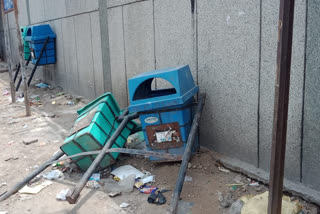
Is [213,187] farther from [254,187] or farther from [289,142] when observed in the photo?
[289,142]

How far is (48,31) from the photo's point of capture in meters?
9.58

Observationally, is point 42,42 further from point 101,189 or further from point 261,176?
point 261,176

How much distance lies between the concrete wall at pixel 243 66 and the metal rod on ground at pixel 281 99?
91 centimetres

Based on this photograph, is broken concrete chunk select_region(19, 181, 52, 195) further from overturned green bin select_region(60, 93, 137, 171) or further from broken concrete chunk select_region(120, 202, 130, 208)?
broken concrete chunk select_region(120, 202, 130, 208)

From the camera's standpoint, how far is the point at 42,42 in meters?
9.53

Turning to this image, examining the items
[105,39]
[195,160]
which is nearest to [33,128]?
[105,39]

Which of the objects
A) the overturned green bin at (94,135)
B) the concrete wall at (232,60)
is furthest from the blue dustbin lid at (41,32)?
the overturned green bin at (94,135)

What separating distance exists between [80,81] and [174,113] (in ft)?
16.2

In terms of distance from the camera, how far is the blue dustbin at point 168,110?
3.60m

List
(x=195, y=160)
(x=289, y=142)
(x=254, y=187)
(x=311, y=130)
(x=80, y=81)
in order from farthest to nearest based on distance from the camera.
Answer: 1. (x=80, y=81)
2. (x=195, y=160)
3. (x=254, y=187)
4. (x=289, y=142)
5. (x=311, y=130)

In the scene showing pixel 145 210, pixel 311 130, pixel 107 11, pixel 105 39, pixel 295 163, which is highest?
pixel 107 11

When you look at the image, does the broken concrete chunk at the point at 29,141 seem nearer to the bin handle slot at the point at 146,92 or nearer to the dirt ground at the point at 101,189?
the dirt ground at the point at 101,189

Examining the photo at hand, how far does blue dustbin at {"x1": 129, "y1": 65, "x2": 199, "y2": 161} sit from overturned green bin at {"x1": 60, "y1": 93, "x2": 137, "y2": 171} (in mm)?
549

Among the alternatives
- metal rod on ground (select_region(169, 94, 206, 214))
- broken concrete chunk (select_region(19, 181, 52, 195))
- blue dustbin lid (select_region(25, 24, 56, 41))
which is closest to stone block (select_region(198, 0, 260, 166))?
metal rod on ground (select_region(169, 94, 206, 214))
